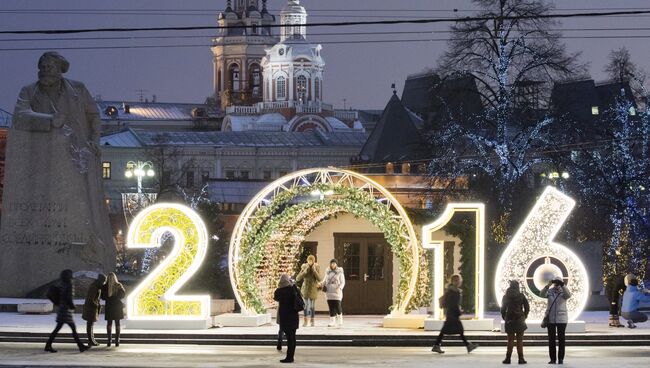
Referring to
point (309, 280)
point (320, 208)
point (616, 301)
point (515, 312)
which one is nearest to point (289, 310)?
point (515, 312)

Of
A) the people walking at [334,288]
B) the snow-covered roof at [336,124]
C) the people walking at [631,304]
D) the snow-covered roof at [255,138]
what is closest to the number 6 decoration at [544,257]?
the people walking at [631,304]

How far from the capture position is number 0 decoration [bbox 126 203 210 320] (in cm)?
3841

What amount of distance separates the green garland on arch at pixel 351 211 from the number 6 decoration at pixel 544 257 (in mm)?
2629

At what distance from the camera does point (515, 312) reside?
104 feet

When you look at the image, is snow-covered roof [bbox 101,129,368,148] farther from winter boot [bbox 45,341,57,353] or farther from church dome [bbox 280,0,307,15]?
winter boot [bbox 45,341,57,353]

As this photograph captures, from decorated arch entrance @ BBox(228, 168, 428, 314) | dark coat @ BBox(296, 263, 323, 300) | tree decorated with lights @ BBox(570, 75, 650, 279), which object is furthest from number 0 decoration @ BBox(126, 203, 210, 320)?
tree decorated with lights @ BBox(570, 75, 650, 279)

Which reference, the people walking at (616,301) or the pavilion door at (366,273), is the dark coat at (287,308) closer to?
the people walking at (616,301)

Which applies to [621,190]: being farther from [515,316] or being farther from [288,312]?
[288,312]

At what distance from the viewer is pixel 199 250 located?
38.4 metres

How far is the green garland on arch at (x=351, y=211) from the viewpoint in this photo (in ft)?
132

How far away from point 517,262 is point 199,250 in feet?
21.8

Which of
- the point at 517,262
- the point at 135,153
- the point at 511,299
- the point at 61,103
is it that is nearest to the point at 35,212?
the point at 61,103

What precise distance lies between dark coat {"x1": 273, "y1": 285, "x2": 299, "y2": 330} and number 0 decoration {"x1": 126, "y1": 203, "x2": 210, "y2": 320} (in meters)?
6.36

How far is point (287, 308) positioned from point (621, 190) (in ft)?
110
